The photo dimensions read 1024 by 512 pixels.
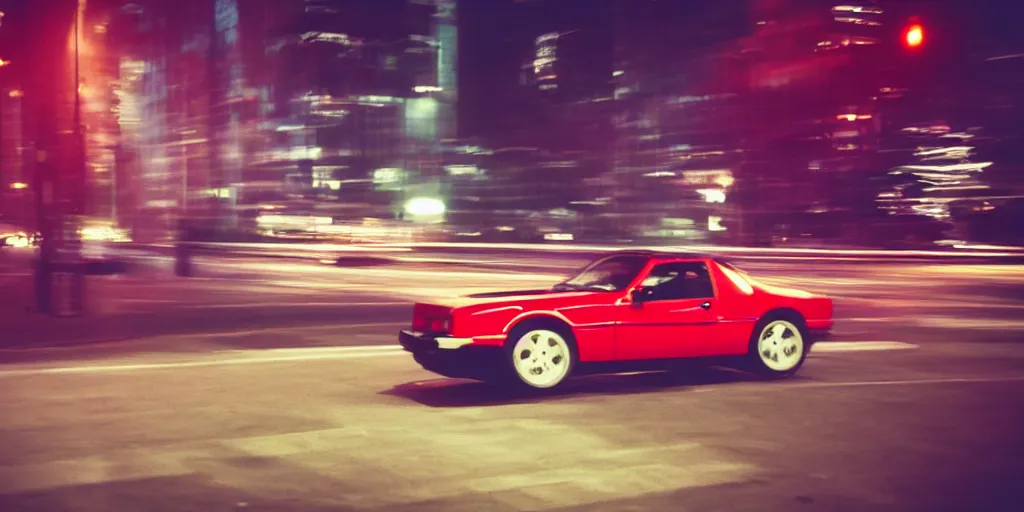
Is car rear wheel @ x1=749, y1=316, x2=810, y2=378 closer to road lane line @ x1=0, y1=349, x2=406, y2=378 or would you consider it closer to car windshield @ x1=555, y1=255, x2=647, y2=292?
car windshield @ x1=555, y1=255, x2=647, y2=292

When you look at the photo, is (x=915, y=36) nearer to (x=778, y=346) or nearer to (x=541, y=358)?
(x=778, y=346)

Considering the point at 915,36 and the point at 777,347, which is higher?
the point at 915,36

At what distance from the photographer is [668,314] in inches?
417

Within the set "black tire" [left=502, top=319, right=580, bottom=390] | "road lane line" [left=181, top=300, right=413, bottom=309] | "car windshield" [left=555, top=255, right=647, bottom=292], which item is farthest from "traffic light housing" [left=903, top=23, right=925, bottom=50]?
"road lane line" [left=181, top=300, right=413, bottom=309]

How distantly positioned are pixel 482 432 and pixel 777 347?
412cm

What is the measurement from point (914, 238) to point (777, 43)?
61.8ft

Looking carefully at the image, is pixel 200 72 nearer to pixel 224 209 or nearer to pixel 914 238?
pixel 224 209

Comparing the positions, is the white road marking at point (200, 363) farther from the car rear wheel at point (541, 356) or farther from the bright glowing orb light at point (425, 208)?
the bright glowing orb light at point (425, 208)

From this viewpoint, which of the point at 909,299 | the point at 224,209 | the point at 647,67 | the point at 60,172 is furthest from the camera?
the point at 224,209

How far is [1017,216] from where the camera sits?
92.2m

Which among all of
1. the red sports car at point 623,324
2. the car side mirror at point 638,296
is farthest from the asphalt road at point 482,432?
the car side mirror at point 638,296

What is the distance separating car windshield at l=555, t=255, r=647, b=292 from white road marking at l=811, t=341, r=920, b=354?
159 inches

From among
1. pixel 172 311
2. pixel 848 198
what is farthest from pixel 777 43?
pixel 172 311

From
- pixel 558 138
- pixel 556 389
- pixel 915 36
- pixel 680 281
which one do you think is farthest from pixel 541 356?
pixel 558 138
